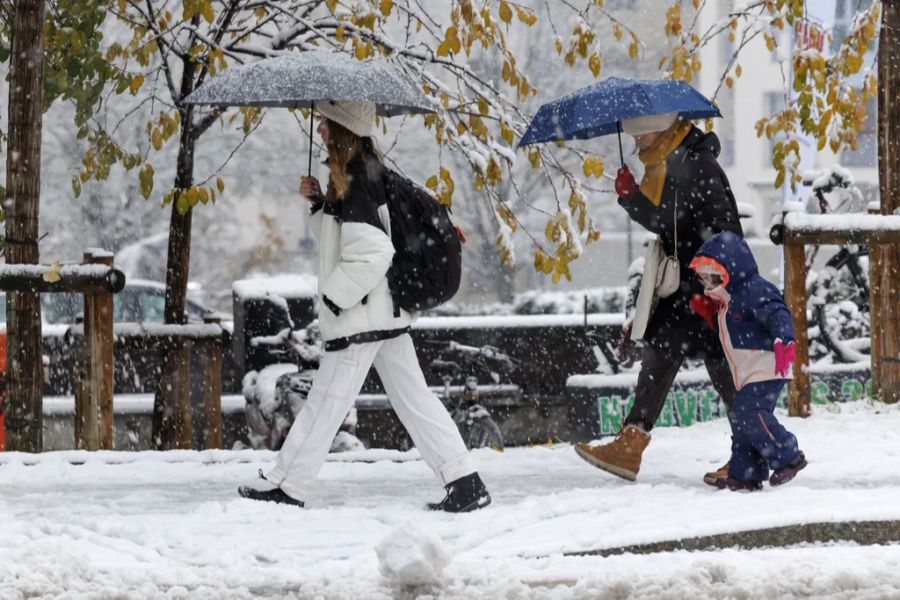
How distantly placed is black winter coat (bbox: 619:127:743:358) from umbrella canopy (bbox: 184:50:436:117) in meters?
1.25

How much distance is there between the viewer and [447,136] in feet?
35.3

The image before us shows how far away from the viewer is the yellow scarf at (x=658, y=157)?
6.86 meters

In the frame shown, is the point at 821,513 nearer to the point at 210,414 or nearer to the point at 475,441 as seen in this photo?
the point at 210,414

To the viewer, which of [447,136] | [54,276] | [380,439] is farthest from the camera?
[380,439]

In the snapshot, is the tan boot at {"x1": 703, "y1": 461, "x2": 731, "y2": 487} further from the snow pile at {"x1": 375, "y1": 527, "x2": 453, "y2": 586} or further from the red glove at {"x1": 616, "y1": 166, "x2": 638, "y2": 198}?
the snow pile at {"x1": 375, "y1": 527, "x2": 453, "y2": 586}

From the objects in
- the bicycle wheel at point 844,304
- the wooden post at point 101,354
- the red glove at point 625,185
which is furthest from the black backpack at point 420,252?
the bicycle wheel at point 844,304

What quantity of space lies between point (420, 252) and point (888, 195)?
5208mm

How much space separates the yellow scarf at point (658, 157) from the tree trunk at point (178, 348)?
419 cm

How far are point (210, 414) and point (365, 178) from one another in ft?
14.9

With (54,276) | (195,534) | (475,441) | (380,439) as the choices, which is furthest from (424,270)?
(380,439)

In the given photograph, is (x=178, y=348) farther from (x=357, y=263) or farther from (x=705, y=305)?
(x=705, y=305)

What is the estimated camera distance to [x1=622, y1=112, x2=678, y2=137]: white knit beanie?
6875 mm

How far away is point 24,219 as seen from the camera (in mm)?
8742

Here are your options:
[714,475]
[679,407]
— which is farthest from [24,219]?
[679,407]
